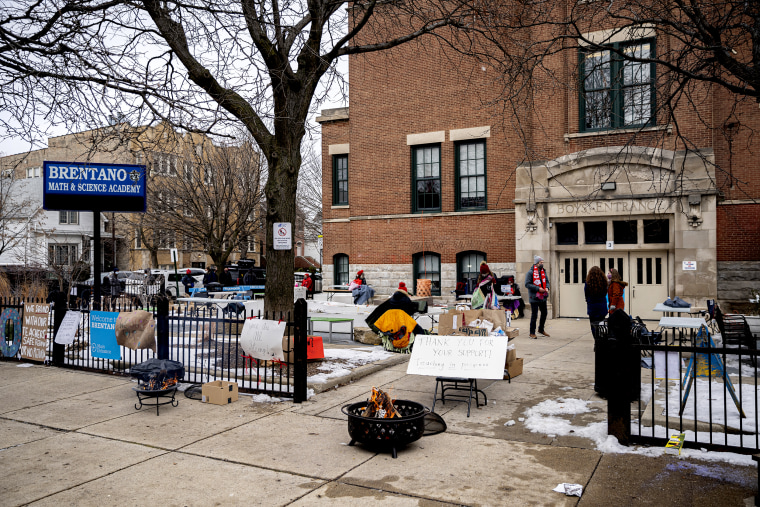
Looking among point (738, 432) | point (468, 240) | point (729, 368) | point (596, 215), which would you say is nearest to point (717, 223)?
point (596, 215)

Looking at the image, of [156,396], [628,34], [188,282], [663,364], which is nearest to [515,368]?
[663,364]

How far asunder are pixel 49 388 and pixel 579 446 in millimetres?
7915

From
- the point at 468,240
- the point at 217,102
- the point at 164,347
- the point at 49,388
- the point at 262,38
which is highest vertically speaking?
the point at 262,38

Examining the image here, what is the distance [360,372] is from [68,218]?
48.8 metres

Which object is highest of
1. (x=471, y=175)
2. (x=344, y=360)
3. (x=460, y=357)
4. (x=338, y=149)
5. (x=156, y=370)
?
(x=338, y=149)

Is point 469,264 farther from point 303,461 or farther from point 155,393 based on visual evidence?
point 303,461

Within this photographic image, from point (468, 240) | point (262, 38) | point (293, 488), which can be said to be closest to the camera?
point (293, 488)

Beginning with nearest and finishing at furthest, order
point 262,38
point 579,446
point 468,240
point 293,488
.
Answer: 1. point 293,488
2. point 579,446
3. point 262,38
4. point 468,240

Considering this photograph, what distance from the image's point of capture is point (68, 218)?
1973 inches

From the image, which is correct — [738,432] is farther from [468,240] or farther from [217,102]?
[468,240]

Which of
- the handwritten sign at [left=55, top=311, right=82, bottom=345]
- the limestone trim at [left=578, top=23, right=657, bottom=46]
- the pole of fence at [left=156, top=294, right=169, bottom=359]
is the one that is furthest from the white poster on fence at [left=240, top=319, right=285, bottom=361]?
the limestone trim at [left=578, top=23, right=657, bottom=46]

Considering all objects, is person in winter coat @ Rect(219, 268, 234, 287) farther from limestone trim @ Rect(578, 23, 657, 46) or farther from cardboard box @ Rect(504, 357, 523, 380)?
cardboard box @ Rect(504, 357, 523, 380)

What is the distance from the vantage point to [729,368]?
9.56 meters

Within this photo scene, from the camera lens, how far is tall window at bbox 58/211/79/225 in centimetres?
4921
